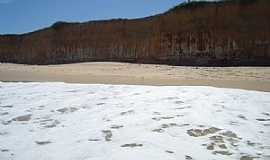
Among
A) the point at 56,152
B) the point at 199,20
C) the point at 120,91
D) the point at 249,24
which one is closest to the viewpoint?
the point at 56,152

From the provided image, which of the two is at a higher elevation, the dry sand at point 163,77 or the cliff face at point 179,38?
the cliff face at point 179,38

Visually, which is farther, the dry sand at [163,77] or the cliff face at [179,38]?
the cliff face at [179,38]

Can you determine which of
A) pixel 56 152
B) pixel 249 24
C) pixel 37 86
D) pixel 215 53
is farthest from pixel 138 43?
pixel 56 152

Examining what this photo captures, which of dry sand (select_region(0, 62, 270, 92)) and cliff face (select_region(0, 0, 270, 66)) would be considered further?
cliff face (select_region(0, 0, 270, 66))

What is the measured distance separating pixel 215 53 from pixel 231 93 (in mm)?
15618

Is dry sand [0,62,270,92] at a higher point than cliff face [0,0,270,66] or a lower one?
lower

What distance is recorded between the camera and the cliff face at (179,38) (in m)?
19.9

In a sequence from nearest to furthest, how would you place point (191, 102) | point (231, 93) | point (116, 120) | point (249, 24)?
point (116, 120) → point (191, 102) → point (231, 93) → point (249, 24)

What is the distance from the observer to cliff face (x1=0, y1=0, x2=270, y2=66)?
1989 centimetres

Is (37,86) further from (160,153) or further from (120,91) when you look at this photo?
(160,153)

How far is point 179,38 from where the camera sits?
74.5 ft

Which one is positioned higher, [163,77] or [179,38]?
[179,38]

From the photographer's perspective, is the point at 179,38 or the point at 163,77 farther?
the point at 179,38

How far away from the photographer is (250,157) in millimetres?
3055
